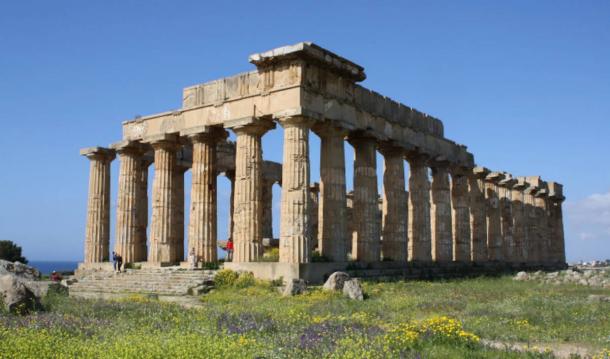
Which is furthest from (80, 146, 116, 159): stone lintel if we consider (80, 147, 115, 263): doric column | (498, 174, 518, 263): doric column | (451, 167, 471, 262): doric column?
(498, 174, 518, 263): doric column

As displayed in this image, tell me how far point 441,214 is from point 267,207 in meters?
12.9

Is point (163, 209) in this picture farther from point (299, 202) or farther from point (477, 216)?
point (477, 216)

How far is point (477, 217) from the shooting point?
42.4m

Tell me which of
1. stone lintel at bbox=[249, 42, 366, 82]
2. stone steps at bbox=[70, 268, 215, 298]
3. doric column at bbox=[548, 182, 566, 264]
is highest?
stone lintel at bbox=[249, 42, 366, 82]

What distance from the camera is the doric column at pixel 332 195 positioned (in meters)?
27.9

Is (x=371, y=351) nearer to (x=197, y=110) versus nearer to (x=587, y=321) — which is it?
(x=587, y=321)

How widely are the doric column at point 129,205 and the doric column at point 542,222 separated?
33959 mm

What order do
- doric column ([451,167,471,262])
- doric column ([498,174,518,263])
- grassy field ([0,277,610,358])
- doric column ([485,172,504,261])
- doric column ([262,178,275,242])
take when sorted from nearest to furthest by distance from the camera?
1. grassy field ([0,277,610,358])
2. doric column ([451,167,471,262])
3. doric column ([262,178,275,242])
4. doric column ([485,172,504,261])
5. doric column ([498,174,518,263])

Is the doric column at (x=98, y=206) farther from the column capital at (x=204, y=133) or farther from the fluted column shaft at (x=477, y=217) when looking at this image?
the fluted column shaft at (x=477, y=217)

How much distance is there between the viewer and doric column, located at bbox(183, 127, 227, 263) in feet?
96.5

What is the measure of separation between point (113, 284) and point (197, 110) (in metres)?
8.86

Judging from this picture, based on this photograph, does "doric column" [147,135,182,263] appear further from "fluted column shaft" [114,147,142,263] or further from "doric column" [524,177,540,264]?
"doric column" [524,177,540,264]

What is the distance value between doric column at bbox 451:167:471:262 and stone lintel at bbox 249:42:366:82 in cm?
1421

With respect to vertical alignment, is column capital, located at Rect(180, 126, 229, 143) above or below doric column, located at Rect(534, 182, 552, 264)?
above
